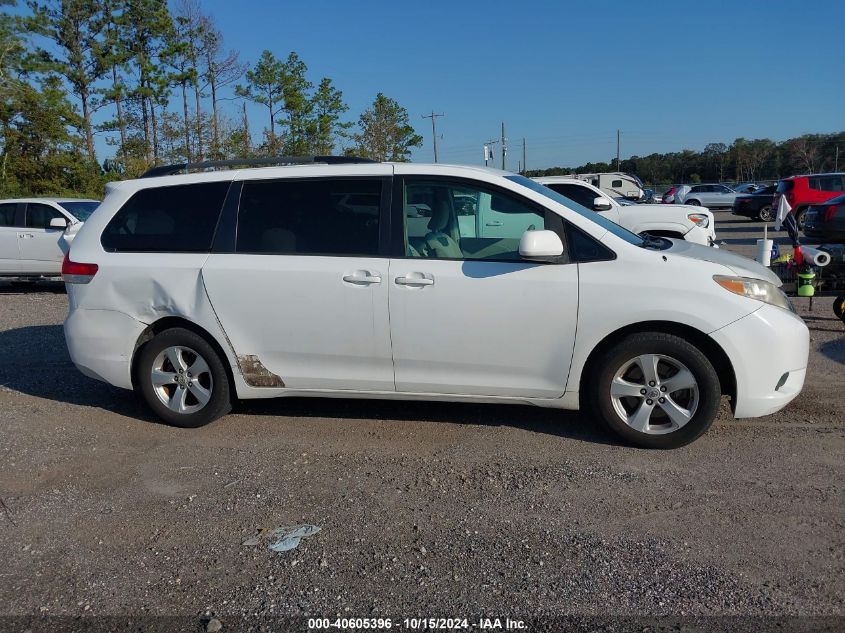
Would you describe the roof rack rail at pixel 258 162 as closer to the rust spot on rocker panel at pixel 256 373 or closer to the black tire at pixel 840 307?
the rust spot on rocker panel at pixel 256 373

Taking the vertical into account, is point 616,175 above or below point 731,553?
above

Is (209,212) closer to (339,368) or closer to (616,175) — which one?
(339,368)

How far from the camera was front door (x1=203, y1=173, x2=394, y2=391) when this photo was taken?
4.70 m

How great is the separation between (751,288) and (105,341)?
443 centimetres

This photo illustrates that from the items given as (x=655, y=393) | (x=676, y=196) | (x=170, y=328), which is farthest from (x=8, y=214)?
(x=676, y=196)

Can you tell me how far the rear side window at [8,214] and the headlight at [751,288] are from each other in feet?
42.1

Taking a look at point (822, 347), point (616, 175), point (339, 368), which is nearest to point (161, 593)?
point (339, 368)

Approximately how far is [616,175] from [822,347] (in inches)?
853

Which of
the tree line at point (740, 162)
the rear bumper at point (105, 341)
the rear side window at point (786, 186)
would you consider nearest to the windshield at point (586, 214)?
the rear bumper at point (105, 341)

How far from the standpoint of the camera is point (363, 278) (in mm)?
4645

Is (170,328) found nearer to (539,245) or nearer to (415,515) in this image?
(415,515)

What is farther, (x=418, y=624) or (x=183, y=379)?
(x=183, y=379)

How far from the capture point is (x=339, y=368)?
4.85m

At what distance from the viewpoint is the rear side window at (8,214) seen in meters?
13.1
